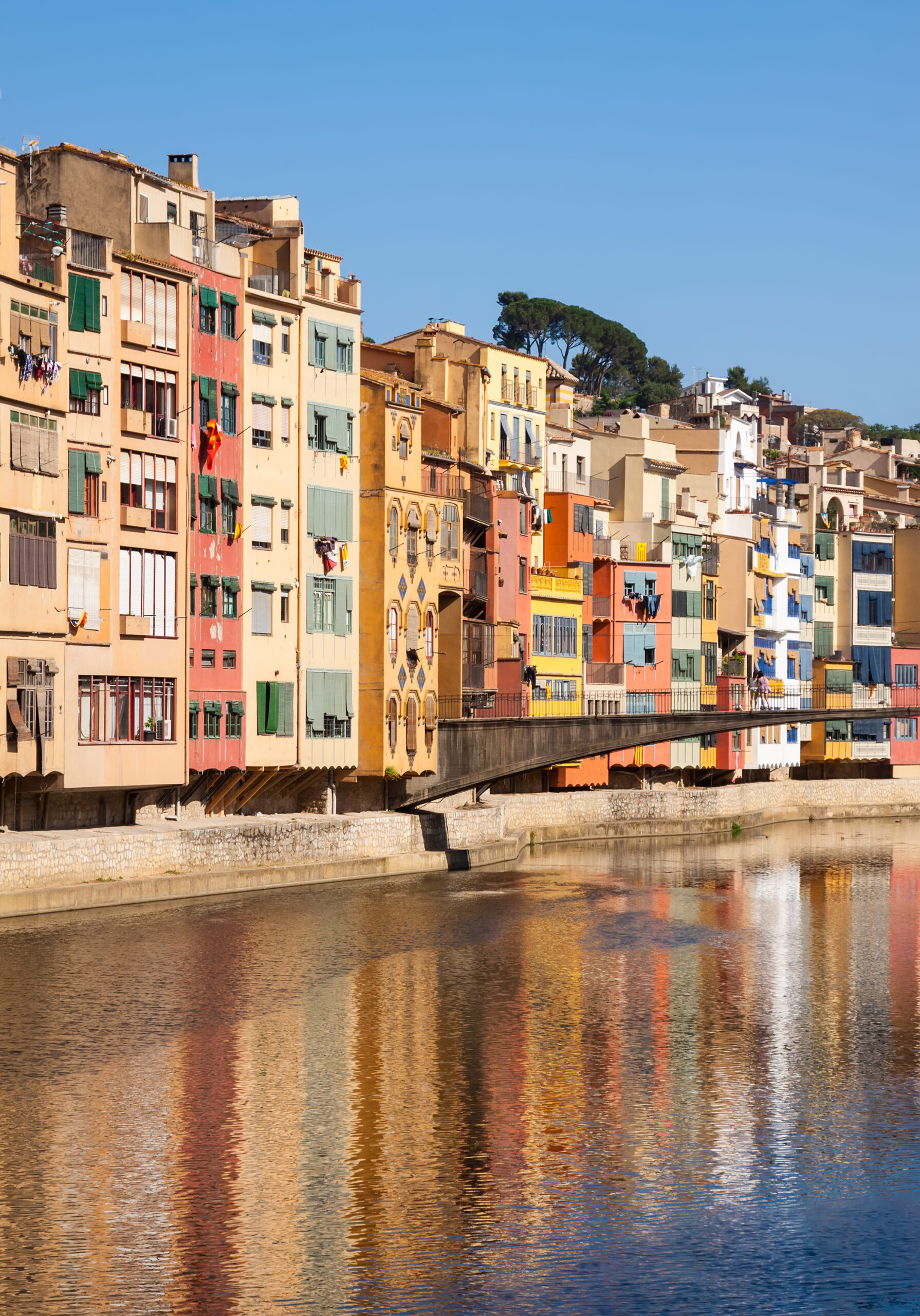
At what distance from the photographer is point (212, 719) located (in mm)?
60125

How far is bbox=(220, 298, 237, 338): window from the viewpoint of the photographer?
60.7 m

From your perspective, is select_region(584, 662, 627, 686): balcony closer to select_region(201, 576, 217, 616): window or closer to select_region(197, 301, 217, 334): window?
select_region(201, 576, 217, 616): window

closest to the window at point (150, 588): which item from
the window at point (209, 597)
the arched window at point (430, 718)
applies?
the window at point (209, 597)

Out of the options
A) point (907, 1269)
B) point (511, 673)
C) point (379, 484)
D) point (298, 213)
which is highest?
point (298, 213)

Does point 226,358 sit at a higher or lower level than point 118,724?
higher

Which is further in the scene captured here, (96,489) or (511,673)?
(511,673)

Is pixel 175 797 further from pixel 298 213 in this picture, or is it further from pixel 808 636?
pixel 808 636

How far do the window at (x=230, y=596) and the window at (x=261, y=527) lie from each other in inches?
72.7

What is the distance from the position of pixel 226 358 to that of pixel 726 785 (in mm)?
46326

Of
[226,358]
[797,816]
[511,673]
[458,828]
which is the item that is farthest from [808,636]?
[226,358]

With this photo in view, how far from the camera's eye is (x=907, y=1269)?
81.0 feet

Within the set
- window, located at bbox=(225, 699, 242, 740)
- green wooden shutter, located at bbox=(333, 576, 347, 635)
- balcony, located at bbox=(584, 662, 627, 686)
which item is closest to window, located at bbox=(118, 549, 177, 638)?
window, located at bbox=(225, 699, 242, 740)

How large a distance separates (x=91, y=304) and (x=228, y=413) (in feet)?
25.4

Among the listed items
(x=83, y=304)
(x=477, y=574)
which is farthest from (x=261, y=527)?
(x=477, y=574)
